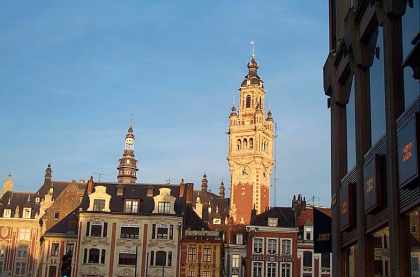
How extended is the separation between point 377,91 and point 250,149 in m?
123

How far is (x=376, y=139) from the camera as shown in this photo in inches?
988

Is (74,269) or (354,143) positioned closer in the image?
(354,143)

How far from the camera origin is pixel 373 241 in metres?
25.4

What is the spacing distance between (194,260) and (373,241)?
51.9m

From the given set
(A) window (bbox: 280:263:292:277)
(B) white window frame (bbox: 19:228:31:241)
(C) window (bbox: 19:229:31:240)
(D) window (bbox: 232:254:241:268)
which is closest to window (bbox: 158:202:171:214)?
(D) window (bbox: 232:254:241:268)

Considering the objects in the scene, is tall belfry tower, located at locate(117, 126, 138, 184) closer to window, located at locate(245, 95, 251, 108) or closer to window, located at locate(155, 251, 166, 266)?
window, located at locate(245, 95, 251, 108)

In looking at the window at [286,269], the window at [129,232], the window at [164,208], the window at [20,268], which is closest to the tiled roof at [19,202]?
the window at [20,268]

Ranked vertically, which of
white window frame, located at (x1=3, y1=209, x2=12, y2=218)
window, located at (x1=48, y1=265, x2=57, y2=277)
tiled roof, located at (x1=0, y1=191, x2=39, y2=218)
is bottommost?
window, located at (x1=48, y1=265, x2=57, y2=277)

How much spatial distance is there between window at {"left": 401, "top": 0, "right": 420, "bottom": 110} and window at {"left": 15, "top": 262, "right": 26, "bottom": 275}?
8408cm

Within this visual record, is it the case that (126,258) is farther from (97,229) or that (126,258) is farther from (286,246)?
(286,246)

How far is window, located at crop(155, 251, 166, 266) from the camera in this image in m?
74.7

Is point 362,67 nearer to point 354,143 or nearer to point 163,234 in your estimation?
point 354,143

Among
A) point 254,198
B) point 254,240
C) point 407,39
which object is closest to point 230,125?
point 254,198

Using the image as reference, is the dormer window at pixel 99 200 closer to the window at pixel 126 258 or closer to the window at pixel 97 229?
the window at pixel 97 229
